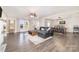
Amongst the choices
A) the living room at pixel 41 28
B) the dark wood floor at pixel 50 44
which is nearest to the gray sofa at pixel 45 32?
the living room at pixel 41 28

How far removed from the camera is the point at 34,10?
7.98ft

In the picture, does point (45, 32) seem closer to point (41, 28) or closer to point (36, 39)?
point (41, 28)

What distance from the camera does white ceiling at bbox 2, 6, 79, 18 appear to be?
2.36 metres

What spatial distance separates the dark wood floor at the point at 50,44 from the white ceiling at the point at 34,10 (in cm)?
49

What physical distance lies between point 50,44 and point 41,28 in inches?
16.8

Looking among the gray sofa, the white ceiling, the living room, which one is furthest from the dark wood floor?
the white ceiling

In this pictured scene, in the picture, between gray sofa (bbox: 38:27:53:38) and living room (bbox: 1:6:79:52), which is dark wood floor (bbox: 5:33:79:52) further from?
gray sofa (bbox: 38:27:53:38)

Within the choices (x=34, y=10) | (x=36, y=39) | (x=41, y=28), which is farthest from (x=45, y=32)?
(x=34, y=10)

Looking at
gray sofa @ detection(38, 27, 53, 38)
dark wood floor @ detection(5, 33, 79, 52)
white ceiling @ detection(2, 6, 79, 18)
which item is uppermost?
white ceiling @ detection(2, 6, 79, 18)

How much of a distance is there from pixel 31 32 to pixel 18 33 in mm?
308

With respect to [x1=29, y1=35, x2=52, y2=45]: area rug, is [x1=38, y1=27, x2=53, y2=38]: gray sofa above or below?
above

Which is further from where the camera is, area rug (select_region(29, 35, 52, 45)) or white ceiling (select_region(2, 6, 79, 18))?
area rug (select_region(29, 35, 52, 45))

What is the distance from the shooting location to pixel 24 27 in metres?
2.52
